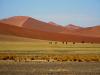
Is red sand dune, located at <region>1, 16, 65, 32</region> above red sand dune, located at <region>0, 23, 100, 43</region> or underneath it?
above

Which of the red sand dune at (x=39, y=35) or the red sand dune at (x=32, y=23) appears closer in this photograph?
the red sand dune at (x=39, y=35)

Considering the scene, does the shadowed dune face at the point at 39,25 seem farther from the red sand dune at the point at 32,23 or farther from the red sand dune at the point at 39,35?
the red sand dune at the point at 39,35

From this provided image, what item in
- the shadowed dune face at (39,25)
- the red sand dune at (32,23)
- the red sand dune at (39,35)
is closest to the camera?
the red sand dune at (39,35)

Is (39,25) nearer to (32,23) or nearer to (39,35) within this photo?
(32,23)

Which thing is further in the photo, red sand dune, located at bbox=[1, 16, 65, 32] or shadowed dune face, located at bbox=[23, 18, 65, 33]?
shadowed dune face, located at bbox=[23, 18, 65, 33]

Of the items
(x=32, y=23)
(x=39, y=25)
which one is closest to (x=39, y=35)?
(x=32, y=23)

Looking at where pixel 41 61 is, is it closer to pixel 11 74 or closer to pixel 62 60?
pixel 62 60

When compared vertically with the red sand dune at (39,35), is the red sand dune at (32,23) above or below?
above

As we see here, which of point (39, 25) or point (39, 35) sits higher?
point (39, 25)

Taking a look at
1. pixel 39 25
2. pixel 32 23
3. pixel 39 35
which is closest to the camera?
pixel 39 35

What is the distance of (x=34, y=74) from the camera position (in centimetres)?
1978

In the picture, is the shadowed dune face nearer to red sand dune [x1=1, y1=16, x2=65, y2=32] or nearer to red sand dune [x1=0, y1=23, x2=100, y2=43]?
red sand dune [x1=1, y1=16, x2=65, y2=32]

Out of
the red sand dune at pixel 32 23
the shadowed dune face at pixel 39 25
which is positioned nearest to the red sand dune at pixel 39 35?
the red sand dune at pixel 32 23

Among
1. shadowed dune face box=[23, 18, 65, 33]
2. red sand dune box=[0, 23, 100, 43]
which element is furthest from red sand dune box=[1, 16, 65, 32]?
red sand dune box=[0, 23, 100, 43]
